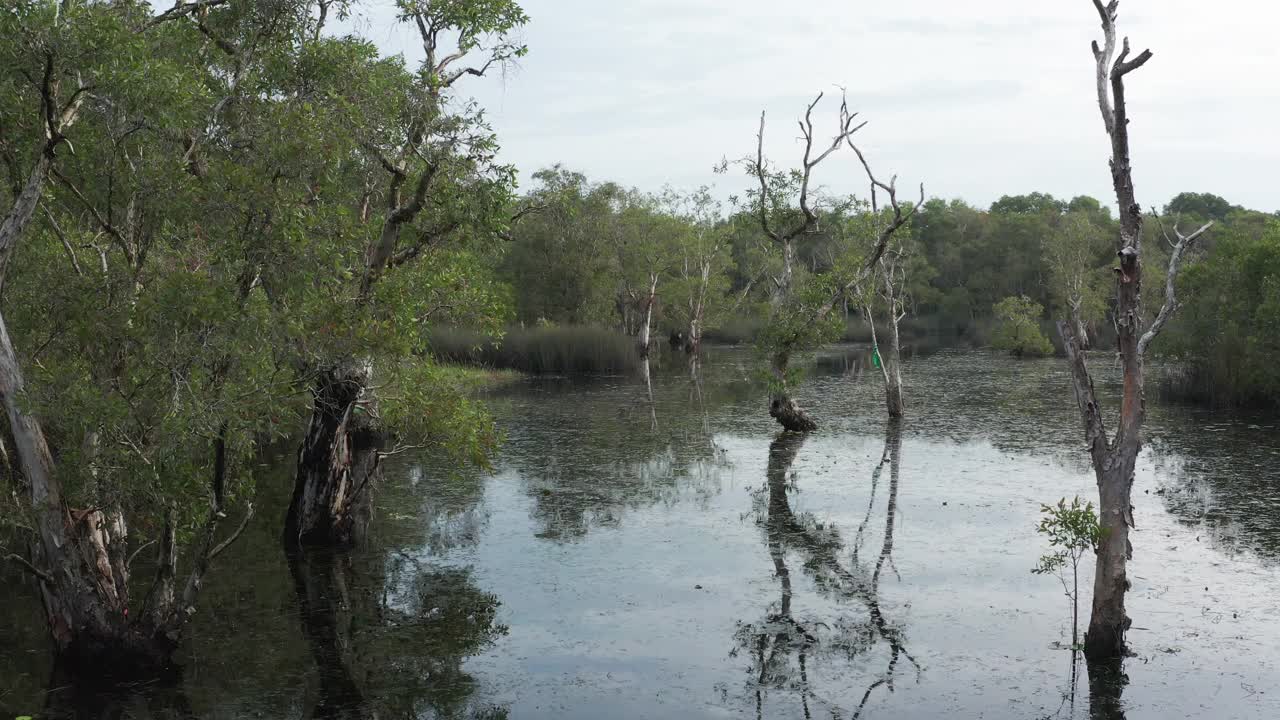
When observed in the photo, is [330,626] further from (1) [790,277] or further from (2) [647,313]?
(2) [647,313]

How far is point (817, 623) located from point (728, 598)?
1.30 metres

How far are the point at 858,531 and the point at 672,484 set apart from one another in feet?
14.2

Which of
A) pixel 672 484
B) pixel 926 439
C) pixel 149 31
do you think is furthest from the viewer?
pixel 926 439

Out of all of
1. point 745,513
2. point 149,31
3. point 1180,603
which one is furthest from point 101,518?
point 1180,603

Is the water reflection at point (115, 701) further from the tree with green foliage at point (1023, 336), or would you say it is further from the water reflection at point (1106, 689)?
the tree with green foliage at point (1023, 336)

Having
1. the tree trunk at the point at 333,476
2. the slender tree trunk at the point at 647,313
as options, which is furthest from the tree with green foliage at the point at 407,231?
the slender tree trunk at the point at 647,313

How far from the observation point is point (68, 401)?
880 cm

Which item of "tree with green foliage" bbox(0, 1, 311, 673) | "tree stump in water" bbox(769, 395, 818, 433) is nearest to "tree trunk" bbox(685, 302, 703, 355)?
"tree stump in water" bbox(769, 395, 818, 433)

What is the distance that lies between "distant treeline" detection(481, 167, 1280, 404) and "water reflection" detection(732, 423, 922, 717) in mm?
11111

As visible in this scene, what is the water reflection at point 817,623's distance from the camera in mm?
9680

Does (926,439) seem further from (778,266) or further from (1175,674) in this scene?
(778,266)

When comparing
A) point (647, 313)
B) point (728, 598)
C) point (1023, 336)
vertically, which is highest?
point (647, 313)

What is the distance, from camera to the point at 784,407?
24.6 meters

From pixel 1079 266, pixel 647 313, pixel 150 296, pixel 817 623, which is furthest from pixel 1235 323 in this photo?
pixel 647 313
